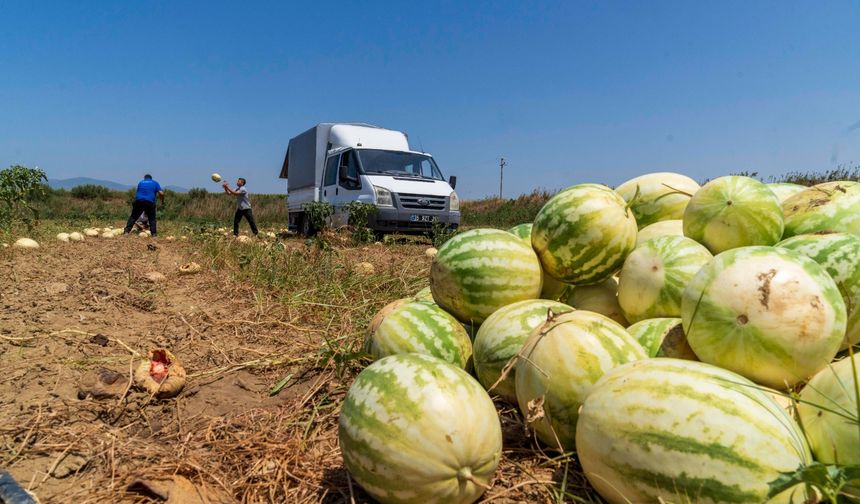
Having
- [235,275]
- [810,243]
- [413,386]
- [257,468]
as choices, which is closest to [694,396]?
[413,386]

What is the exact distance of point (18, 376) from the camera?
3.08 metres

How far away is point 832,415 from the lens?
4.77 ft

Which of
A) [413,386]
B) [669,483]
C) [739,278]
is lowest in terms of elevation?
[669,483]

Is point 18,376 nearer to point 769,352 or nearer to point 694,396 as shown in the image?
point 694,396

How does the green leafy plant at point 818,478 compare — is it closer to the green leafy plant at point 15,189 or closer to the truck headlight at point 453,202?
the truck headlight at point 453,202

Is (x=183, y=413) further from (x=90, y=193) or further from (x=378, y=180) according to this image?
(x=90, y=193)

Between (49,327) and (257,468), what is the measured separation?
9.83 feet

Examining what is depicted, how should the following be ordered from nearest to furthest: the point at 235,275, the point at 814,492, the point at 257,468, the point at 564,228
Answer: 1. the point at 814,492
2. the point at 257,468
3. the point at 564,228
4. the point at 235,275

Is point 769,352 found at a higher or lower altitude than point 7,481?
higher

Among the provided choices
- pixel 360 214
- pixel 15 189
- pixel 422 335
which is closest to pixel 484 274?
pixel 422 335

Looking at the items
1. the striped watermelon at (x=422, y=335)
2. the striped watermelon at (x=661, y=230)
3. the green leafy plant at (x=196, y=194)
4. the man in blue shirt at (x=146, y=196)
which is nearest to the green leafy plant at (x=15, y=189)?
the man in blue shirt at (x=146, y=196)

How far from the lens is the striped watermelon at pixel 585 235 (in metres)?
2.44

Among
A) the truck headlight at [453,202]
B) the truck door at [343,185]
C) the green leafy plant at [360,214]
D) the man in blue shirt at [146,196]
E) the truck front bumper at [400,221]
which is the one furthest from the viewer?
the man in blue shirt at [146,196]

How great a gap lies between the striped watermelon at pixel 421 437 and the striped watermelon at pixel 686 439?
1.05ft
